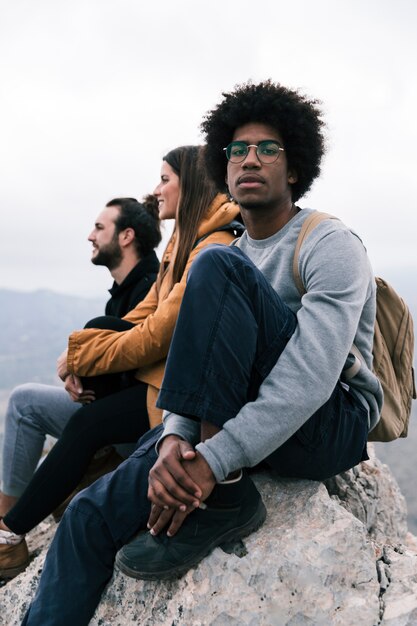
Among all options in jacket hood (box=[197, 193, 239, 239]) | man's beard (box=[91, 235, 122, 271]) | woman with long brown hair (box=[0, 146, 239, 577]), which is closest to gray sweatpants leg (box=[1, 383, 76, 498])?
woman with long brown hair (box=[0, 146, 239, 577])

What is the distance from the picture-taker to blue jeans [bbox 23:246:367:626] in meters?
2.71

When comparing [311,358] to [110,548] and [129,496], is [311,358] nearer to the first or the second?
[129,496]

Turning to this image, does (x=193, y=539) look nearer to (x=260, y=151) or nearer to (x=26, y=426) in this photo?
(x=260, y=151)

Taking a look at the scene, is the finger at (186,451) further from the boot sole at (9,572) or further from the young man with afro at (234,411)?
the boot sole at (9,572)

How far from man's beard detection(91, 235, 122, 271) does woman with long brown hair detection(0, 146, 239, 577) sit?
5.14 feet

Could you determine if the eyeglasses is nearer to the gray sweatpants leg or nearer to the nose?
the nose

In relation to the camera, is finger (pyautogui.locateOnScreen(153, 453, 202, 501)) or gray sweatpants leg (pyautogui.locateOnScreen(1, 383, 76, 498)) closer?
finger (pyautogui.locateOnScreen(153, 453, 202, 501))

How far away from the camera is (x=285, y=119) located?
3.87 m

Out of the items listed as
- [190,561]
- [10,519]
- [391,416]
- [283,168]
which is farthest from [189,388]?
[10,519]

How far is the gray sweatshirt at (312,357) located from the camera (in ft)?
8.57

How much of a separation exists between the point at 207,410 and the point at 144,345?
1.77m

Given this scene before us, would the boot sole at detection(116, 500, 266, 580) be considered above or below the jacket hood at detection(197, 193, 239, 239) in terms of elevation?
below

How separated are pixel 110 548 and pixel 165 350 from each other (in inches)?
63.5

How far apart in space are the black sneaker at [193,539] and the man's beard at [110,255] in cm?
409
